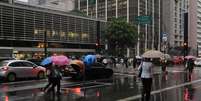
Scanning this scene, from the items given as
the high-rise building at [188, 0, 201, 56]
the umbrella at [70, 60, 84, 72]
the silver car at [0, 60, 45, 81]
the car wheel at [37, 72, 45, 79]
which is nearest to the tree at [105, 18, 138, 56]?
the car wheel at [37, 72, 45, 79]

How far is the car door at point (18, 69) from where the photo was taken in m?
26.4

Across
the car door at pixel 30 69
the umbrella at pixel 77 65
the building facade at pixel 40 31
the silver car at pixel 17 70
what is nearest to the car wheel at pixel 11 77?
the silver car at pixel 17 70

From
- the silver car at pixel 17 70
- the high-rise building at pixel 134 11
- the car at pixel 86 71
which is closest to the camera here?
the car at pixel 86 71

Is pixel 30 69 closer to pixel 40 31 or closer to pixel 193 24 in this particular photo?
pixel 40 31

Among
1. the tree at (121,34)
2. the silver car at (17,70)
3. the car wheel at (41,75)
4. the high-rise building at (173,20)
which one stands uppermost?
the high-rise building at (173,20)

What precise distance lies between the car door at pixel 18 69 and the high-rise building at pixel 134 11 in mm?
100020

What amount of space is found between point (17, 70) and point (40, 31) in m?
55.5

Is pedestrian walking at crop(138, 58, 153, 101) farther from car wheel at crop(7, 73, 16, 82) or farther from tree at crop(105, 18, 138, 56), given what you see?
tree at crop(105, 18, 138, 56)

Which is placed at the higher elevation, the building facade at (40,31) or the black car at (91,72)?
the building facade at (40,31)

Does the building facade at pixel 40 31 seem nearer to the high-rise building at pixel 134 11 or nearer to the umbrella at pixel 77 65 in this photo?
the high-rise building at pixel 134 11

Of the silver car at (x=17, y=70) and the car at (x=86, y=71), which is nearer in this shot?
the car at (x=86, y=71)

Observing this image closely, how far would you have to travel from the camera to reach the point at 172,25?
6250 inches

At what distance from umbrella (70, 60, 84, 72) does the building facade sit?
45.0 metres

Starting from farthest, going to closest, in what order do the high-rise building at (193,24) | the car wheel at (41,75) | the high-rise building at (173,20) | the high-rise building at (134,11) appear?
the high-rise building at (193,24) < the high-rise building at (173,20) < the high-rise building at (134,11) < the car wheel at (41,75)
